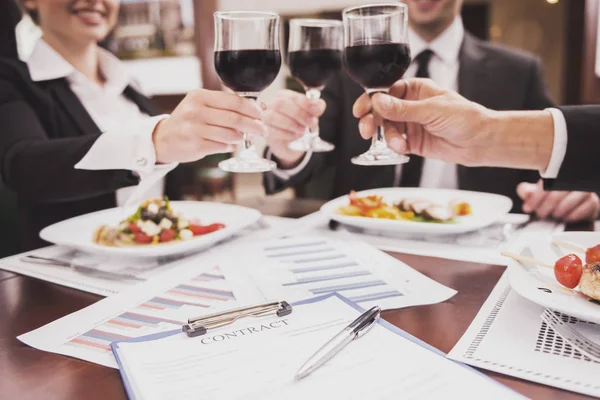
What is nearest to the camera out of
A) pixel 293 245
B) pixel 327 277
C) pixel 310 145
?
pixel 327 277

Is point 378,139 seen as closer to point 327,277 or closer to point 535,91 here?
point 327,277

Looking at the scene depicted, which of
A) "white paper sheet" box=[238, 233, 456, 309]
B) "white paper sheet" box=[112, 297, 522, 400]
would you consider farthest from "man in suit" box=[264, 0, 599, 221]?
"white paper sheet" box=[112, 297, 522, 400]

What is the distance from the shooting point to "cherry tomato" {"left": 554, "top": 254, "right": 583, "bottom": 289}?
820mm

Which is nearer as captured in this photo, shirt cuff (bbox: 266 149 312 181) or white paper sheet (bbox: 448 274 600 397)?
white paper sheet (bbox: 448 274 600 397)

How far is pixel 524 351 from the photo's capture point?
71 cm

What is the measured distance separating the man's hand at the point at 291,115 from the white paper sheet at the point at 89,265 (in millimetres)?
368

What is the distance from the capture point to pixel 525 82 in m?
2.35

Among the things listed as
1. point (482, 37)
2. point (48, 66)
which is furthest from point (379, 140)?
point (482, 37)

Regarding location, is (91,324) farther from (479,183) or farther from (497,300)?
(479,183)

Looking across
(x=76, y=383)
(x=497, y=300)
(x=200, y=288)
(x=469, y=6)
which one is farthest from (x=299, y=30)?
(x=469, y=6)

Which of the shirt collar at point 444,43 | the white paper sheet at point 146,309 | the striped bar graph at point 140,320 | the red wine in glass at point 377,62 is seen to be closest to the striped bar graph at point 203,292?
the white paper sheet at point 146,309

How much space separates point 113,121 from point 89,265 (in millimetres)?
1089

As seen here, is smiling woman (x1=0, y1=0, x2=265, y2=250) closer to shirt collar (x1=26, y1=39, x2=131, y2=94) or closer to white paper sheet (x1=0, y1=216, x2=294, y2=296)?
shirt collar (x1=26, y1=39, x2=131, y2=94)

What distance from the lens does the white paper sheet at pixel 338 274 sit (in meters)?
0.95
